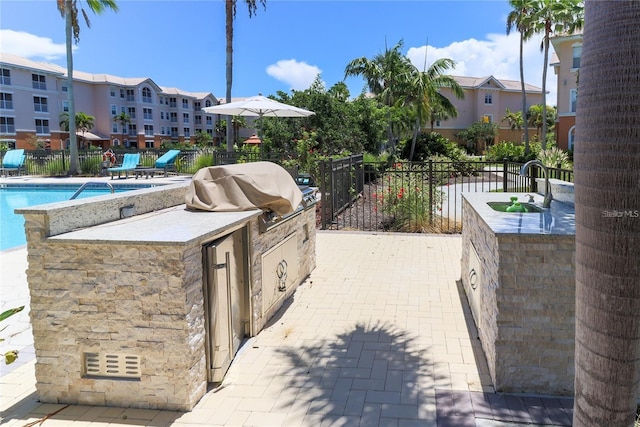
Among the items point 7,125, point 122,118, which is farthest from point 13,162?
point 122,118

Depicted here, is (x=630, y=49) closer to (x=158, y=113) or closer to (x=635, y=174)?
(x=635, y=174)

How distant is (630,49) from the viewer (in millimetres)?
1604

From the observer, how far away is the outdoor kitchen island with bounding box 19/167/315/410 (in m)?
3.32

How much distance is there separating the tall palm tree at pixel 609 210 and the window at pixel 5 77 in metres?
55.6

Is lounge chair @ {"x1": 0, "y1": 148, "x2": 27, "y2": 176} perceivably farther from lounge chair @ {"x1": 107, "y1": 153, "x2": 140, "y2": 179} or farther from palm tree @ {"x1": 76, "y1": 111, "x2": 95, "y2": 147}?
palm tree @ {"x1": 76, "y1": 111, "x2": 95, "y2": 147}

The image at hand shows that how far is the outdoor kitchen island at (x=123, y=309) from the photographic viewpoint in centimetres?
332

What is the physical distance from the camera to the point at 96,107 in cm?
6044

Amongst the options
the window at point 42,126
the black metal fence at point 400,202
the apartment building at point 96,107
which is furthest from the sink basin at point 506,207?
the window at point 42,126

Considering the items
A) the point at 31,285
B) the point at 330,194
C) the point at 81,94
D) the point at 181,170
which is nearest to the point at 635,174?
the point at 31,285

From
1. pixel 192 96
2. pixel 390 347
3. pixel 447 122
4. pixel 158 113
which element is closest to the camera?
pixel 390 347

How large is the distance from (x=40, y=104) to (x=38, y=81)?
2295mm

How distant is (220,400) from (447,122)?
51.5 m

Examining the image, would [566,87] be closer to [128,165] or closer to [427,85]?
[427,85]

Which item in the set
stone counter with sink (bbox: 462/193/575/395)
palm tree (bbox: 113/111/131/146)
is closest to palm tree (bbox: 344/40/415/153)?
stone counter with sink (bbox: 462/193/575/395)
